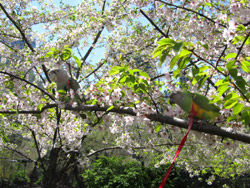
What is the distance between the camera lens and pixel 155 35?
17.7 feet

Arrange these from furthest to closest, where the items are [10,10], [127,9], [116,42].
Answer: [116,42], [10,10], [127,9]

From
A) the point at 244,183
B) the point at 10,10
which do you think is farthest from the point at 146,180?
the point at 10,10

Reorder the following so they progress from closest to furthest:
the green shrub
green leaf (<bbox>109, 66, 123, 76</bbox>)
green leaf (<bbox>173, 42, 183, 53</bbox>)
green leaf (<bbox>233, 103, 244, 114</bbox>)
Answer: green leaf (<bbox>173, 42, 183, 53</bbox>)
green leaf (<bbox>233, 103, 244, 114</bbox>)
green leaf (<bbox>109, 66, 123, 76</bbox>)
the green shrub

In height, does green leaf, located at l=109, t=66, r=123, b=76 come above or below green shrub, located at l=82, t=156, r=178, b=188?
below

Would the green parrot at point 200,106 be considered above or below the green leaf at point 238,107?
above

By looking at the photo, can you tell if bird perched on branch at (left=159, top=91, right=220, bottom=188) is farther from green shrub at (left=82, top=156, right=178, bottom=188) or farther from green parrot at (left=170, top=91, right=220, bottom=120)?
green shrub at (left=82, top=156, right=178, bottom=188)

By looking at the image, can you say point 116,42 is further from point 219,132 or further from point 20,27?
point 219,132

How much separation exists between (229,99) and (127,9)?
4004mm

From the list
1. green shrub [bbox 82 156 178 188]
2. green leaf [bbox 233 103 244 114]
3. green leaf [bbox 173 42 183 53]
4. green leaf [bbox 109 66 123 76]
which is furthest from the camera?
green shrub [bbox 82 156 178 188]

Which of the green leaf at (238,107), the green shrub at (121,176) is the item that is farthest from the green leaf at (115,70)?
the green shrub at (121,176)

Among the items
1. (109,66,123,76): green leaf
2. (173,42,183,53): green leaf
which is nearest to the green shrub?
(109,66,123,76): green leaf

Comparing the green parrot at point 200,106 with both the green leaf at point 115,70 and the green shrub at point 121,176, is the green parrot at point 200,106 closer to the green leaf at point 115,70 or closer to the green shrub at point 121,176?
the green leaf at point 115,70

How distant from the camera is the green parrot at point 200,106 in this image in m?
1.53

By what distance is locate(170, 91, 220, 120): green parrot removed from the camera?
1.53m
